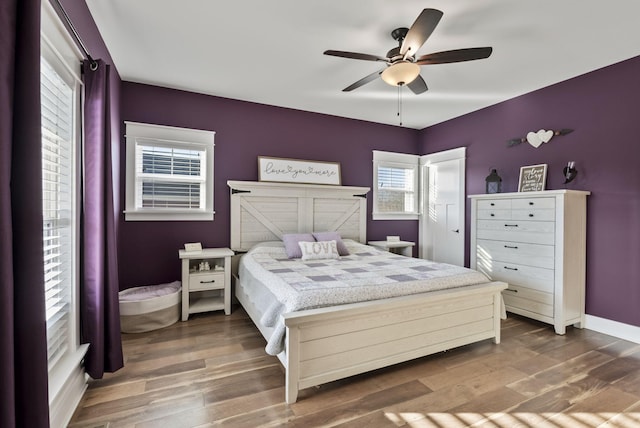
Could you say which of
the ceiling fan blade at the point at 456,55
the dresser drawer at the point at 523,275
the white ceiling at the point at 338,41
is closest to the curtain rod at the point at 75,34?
the white ceiling at the point at 338,41

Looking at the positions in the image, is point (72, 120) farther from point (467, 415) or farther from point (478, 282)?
point (478, 282)

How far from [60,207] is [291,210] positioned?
2.70 metres

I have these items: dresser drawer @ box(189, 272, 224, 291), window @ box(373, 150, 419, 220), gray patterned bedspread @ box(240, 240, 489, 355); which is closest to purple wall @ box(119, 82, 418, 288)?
window @ box(373, 150, 419, 220)

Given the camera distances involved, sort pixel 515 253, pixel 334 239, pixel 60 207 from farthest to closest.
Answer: pixel 334 239
pixel 515 253
pixel 60 207

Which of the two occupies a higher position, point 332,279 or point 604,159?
point 604,159

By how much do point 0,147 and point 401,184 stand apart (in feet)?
16.4

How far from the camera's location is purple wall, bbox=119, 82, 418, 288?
142 inches

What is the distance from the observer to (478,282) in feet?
8.93

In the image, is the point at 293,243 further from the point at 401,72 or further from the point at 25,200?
the point at 25,200

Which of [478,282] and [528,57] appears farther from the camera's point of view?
[528,57]

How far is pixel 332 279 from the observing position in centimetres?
260

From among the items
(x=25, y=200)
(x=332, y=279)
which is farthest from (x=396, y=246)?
(x=25, y=200)

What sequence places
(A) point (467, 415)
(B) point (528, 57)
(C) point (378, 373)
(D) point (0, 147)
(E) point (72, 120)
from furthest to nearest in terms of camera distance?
(B) point (528, 57), (C) point (378, 373), (E) point (72, 120), (A) point (467, 415), (D) point (0, 147)

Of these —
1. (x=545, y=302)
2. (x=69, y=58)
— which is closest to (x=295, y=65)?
(x=69, y=58)
